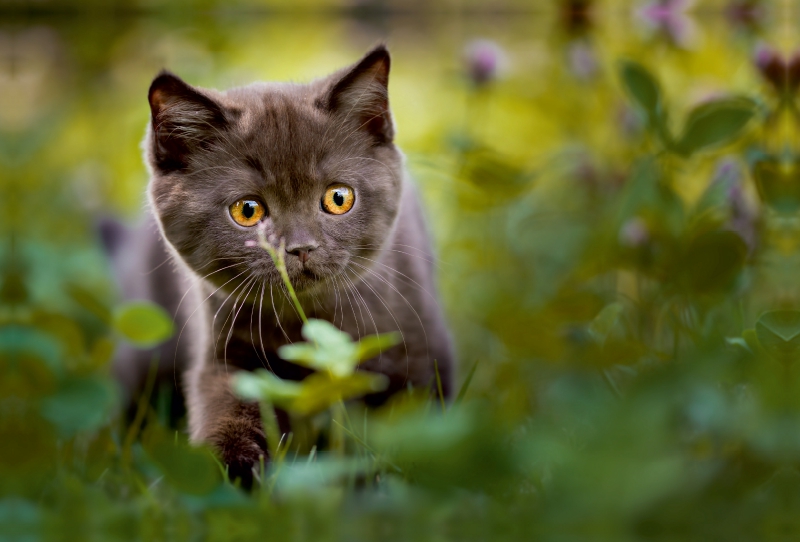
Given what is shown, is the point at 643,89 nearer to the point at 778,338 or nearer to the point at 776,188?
the point at 776,188

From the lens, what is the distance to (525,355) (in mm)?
1511

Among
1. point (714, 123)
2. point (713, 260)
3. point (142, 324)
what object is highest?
point (714, 123)

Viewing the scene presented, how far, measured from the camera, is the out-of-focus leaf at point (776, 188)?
5.11 feet

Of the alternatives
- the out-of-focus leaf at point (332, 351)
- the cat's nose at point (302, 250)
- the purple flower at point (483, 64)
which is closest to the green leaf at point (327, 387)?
the out-of-focus leaf at point (332, 351)

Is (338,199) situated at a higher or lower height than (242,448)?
higher

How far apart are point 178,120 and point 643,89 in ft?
3.20

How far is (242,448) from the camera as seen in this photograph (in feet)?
4.80

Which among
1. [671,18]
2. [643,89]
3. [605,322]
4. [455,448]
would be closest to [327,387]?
[455,448]

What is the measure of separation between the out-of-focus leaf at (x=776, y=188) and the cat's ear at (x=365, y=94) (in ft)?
2.65

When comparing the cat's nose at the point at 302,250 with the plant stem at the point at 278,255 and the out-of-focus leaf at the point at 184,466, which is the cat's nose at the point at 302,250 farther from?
the out-of-focus leaf at the point at 184,466

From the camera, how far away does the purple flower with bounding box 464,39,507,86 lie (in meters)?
2.56

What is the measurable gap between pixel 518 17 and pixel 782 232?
2.55 metres

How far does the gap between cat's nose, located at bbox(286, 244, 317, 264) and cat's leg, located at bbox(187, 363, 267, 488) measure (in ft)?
1.07

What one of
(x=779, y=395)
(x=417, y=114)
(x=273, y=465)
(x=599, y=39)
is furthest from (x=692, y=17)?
(x=273, y=465)
